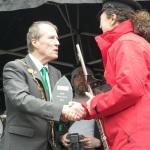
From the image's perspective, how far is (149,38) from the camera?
3465 millimetres

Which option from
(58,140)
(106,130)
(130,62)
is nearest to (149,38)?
(130,62)

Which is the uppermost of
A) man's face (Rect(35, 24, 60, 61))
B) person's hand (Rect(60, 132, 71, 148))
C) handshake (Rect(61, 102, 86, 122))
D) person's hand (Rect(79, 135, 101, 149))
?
man's face (Rect(35, 24, 60, 61))

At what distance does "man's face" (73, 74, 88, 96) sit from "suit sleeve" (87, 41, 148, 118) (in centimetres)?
170

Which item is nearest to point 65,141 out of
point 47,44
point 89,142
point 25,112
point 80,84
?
point 89,142

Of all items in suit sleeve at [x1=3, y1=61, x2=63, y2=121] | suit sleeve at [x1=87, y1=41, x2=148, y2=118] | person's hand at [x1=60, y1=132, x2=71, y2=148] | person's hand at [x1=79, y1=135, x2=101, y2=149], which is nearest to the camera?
suit sleeve at [x1=87, y1=41, x2=148, y2=118]

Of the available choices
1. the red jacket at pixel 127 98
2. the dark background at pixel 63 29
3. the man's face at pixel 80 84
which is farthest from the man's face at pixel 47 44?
the dark background at pixel 63 29

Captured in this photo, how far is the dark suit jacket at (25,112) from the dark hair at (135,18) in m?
0.75

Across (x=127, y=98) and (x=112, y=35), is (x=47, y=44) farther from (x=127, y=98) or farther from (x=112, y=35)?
(x=127, y=98)

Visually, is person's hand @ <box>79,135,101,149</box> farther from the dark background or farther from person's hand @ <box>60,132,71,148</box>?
the dark background

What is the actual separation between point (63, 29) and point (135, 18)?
318cm

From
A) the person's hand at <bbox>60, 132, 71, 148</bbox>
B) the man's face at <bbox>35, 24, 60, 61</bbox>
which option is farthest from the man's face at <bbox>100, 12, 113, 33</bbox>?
the person's hand at <bbox>60, 132, 71, 148</bbox>

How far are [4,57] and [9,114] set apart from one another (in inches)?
142

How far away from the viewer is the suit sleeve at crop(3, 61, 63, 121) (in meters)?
3.25

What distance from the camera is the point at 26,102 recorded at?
3254 mm
